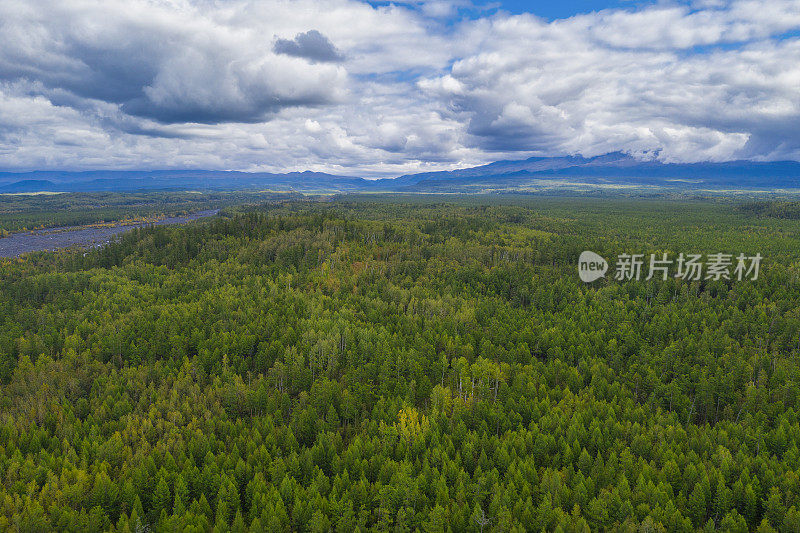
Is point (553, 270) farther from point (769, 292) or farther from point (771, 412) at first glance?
point (771, 412)

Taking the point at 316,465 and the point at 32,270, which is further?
the point at 32,270

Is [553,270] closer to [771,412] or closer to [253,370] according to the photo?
[771,412]

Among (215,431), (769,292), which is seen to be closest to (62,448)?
(215,431)

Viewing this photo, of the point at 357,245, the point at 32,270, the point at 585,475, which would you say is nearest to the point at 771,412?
the point at 585,475

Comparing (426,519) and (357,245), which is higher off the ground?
(357,245)

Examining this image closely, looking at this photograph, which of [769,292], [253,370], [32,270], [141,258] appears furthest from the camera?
[141,258]

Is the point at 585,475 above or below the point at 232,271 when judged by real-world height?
below

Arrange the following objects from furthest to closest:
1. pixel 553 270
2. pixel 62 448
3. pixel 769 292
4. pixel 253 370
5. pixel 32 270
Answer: pixel 32 270 → pixel 553 270 → pixel 769 292 → pixel 253 370 → pixel 62 448
